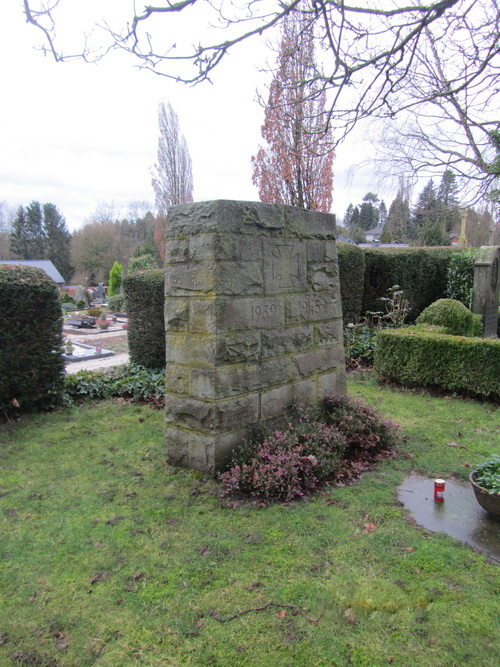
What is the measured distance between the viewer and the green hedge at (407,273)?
10.9 metres

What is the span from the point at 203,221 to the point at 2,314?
3303 mm

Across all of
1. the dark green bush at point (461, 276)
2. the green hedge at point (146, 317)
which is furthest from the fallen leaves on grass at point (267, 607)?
the dark green bush at point (461, 276)

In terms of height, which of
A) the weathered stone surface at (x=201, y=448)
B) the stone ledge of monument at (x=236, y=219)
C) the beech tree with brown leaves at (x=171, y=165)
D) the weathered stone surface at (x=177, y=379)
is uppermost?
the beech tree with brown leaves at (x=171, y=165)

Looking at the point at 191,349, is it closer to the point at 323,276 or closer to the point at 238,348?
the point at 238,348

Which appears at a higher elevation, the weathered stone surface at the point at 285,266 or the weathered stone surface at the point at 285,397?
the weathered stone surface at the point at 285,266

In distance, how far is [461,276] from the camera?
39.5 feet

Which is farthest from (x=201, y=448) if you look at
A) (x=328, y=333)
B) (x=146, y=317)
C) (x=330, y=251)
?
(x=146, y=317)

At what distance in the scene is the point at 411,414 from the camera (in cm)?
581

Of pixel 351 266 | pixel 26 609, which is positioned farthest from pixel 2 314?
pixel 351 266

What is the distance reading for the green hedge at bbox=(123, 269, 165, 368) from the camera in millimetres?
7422

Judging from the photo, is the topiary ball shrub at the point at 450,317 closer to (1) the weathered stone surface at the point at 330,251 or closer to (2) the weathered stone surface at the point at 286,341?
(1) the weathered stone surface at the point at 330,251

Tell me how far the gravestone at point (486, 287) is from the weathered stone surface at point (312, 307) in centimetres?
708

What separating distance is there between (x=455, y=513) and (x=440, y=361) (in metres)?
3.80

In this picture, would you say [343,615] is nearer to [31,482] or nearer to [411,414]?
[31,482]
